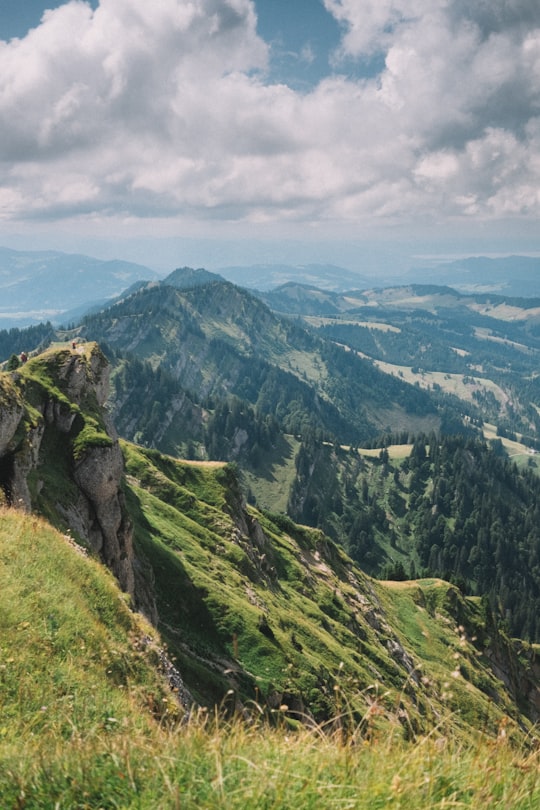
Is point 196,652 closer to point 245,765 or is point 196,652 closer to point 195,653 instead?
point 195,653

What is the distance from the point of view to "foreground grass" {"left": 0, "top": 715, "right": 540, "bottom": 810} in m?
5.59

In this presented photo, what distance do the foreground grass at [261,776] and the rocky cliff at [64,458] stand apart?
74.8ft

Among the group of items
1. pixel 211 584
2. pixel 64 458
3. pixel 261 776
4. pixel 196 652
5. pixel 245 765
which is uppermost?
pixel 261 776

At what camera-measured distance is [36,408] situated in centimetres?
4125

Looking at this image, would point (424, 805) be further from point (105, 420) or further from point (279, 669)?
point (105, 420)

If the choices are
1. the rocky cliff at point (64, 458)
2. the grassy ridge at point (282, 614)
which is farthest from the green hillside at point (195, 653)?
the grassy ridge at point (282, 614)

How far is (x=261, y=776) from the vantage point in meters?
5.83

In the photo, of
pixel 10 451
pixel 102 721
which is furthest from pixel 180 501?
pixel 102 721

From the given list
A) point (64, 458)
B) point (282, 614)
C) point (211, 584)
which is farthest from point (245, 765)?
point (282, 614)

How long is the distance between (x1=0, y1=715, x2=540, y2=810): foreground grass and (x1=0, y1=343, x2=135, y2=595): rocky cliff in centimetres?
2280

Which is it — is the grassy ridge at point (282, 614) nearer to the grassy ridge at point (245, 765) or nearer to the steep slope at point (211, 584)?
the steep slope at point (211, 584)

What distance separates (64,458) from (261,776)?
125 ft

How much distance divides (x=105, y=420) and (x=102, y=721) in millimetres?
45073

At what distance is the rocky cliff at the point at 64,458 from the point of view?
3114 centimetres
